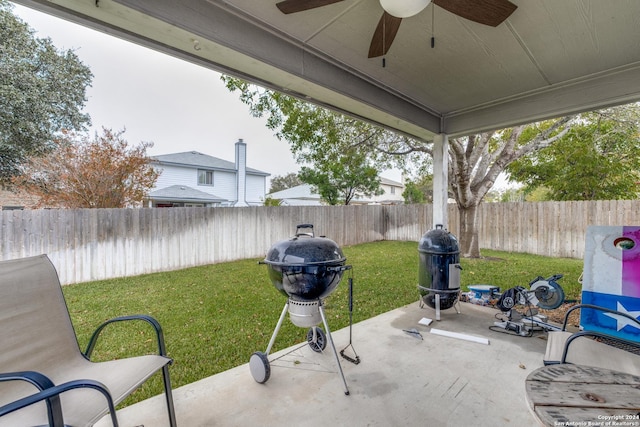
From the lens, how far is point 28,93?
7.40 m

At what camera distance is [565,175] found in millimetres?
9844

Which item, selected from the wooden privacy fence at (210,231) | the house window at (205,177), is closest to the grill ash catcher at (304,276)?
the wooden privacy fence at (210,231)

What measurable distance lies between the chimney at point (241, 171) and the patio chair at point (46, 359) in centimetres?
1539

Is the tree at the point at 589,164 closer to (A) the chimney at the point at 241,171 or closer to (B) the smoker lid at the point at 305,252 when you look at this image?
(B) the smoker lid at the point at 305,252

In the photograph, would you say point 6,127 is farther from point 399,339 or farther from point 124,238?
point 399,339

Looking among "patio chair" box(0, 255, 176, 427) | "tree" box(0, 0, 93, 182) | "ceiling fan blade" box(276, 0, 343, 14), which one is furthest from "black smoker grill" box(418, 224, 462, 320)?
"tree" box(0, 0, 93, 182)

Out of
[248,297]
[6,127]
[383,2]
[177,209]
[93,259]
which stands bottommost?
[248,297]

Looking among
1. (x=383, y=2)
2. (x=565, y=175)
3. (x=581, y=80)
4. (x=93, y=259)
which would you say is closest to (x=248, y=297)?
(x=93, y=259)

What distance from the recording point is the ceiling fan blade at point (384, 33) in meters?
1.94

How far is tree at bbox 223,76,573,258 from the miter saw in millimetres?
3532

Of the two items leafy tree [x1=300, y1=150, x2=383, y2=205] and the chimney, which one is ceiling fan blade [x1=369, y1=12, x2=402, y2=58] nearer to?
leafy tree [x1=300, y1=150, x2=383, y2=205]

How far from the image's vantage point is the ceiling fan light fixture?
1581 millimetres

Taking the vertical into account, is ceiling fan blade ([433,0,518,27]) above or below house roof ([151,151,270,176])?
below

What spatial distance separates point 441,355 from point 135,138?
331 inches
